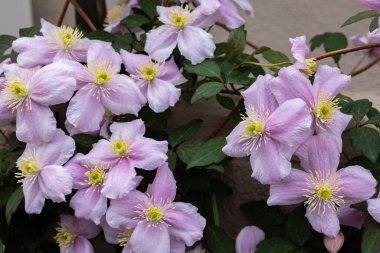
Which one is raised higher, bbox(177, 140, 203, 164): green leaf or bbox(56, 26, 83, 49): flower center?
bbox(56, 26, 83, 49): flower center

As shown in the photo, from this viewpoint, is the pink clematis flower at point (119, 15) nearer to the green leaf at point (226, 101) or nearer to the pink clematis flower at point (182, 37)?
the pink clematis flower at point (182, 37)

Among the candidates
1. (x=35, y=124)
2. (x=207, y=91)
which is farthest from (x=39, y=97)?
(x=207, y=91)

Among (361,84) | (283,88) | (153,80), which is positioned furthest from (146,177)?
(361,84)

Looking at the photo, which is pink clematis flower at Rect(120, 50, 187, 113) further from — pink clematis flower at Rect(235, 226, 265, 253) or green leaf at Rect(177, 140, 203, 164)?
pink clematis flower at Rect(235, 226, 265, 253)

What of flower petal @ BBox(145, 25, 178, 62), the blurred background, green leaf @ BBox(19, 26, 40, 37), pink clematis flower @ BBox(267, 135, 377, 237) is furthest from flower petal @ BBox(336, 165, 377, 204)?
the blurred background

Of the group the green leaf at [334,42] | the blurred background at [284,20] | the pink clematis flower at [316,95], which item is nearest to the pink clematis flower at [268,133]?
the pink clematis flower at [316,95]

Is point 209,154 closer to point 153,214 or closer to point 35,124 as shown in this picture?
point 153,214
